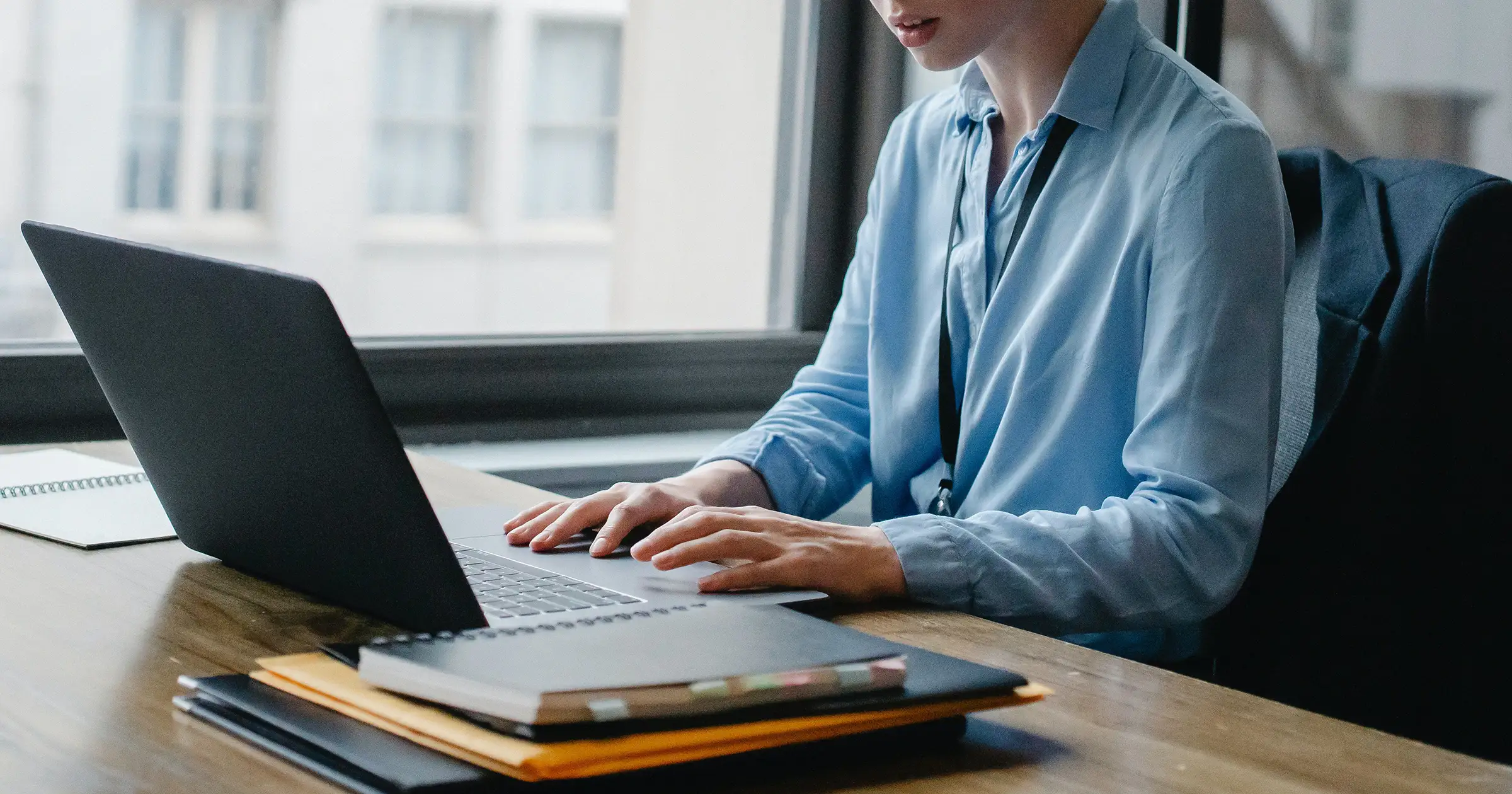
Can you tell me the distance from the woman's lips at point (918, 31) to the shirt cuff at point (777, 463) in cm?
39

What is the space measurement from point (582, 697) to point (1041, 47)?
0.97m

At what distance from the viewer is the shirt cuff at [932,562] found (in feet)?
3.51

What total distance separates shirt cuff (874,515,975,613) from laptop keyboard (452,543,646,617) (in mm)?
193

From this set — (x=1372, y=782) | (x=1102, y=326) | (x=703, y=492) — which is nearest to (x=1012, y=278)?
(x=1102, y=326)

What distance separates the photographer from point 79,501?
1.33 meters

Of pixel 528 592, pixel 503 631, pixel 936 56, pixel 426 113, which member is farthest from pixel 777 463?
pixel 426 113

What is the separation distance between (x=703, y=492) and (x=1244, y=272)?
1.61 ft

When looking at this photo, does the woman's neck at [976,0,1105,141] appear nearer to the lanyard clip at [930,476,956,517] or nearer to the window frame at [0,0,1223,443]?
the lanyard clip at [930,476,956,517]

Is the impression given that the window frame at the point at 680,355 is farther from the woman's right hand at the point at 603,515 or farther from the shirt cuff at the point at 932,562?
the shirt cuff at the point at 932,562

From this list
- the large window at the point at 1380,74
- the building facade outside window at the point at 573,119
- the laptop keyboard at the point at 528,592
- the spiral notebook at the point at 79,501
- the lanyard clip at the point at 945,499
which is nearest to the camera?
the laptop keyboard at the point at 528,592

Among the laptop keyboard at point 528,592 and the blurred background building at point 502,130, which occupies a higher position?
the blurred background building at point 502,130

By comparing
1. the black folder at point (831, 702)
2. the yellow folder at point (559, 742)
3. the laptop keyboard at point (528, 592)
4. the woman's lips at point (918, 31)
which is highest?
the woman's lips at point (918, 31)

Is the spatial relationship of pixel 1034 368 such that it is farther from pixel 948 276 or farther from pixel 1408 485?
pixel 1408 485

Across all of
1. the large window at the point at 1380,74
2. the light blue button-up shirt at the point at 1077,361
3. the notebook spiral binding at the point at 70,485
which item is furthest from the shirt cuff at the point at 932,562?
the large window at the point at 1380,74
